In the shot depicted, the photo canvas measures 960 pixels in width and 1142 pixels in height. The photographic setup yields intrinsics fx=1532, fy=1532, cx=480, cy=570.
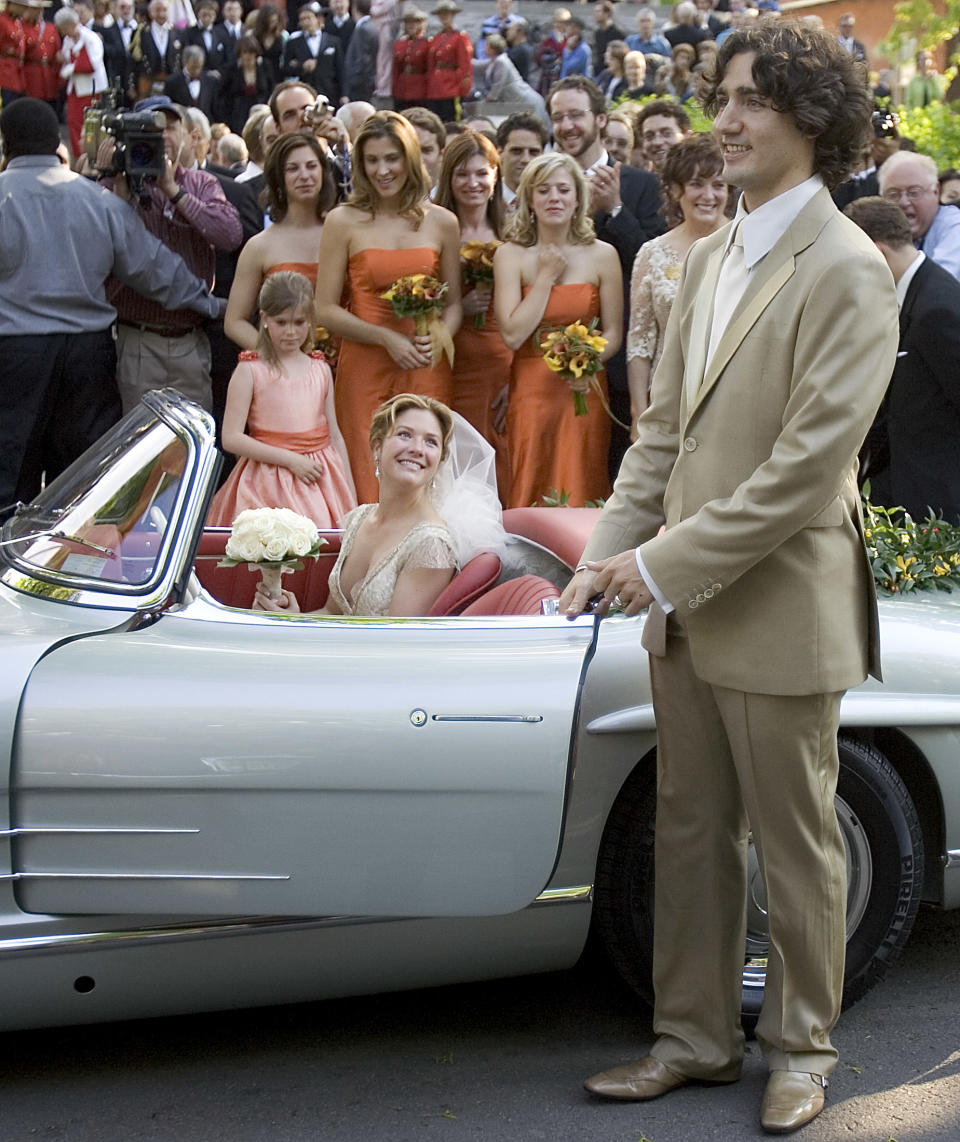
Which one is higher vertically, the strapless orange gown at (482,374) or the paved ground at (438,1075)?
the strapless orange gown at (482,374)

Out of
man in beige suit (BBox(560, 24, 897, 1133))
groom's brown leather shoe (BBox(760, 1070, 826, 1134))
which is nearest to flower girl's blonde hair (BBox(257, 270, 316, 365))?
man in beige suit (BBox(560, 24, 897, 1133))

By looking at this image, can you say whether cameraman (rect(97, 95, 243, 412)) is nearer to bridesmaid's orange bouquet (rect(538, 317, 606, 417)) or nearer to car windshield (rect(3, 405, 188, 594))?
bridesmaid's orange bouquet (rect(538, 317, 606, 417))

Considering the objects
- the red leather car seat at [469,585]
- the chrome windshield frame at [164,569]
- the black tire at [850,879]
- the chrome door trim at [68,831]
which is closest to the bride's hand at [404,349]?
the red leather car seat at [469,585]

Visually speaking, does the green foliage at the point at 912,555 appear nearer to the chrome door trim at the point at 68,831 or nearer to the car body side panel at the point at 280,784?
the car body side panel at the point at 280,784

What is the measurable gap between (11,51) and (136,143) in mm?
9073

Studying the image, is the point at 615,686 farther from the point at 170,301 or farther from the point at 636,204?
the point at 636,204

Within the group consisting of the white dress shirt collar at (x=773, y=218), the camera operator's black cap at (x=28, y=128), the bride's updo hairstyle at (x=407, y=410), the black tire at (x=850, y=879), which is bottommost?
the black tire at (x=850, y=879)

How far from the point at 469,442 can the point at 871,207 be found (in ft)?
5.44

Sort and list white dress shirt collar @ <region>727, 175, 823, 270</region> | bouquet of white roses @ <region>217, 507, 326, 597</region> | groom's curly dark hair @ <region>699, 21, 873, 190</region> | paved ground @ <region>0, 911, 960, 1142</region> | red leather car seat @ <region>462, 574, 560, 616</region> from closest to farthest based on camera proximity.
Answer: groom's curly dark hair @ <region>699, 21, 873, 190</region>, white dress shirt collar @ <region>727, 175, 823, 270</region>, paved ground @ <region>0, 911, 960, 1142</region>, red leather car seat @ <region>462, 574, 560, 616</region>, bouquet of white roses @ <region>217, 507, 326, 597</region>

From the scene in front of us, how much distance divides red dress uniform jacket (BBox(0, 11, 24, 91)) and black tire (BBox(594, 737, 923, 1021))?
42.6 feet

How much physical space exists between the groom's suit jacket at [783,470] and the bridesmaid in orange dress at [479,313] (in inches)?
145

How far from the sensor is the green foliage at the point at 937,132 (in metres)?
12.5

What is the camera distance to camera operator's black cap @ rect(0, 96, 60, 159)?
6.15 meters

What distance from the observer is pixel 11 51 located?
14297 mm
